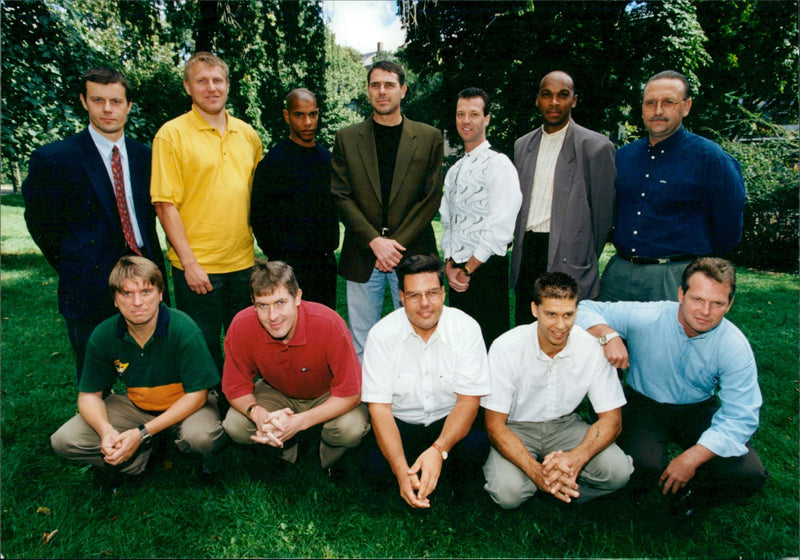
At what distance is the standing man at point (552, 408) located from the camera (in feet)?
9.04

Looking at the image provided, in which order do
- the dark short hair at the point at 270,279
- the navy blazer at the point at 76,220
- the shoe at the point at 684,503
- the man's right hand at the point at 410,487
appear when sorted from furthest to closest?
1. the navy blazer at the point at 76,220
2. the dark short hair at the point at 270,279
3. the shoe at the point at 684,503
4. the man's right hand at the point at 410,487

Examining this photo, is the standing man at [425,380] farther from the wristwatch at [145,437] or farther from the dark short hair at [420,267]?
the wristwatch at [145,437]

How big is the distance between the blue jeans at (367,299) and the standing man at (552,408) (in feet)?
4.11

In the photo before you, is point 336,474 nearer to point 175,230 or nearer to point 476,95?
point 175,230

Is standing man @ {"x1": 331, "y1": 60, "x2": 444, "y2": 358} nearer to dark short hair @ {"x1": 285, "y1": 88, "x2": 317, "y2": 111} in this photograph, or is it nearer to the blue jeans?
the blue jeans

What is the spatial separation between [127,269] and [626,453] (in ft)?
10.6

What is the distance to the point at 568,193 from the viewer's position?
11.7 feet

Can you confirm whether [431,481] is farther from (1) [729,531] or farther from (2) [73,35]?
(2) [73,35]

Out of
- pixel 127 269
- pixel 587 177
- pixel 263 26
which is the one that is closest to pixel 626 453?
pixel 587 177

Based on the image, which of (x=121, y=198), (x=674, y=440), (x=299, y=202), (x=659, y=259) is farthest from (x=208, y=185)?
(x=674, y=440)

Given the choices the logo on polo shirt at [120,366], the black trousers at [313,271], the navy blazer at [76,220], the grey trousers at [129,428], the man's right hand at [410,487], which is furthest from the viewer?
the black trousers at [313,271]

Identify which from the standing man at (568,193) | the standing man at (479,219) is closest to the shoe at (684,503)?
the standing man at (568,193)

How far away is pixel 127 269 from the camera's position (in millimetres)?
3004

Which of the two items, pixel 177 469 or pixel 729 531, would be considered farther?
pixel 177 469
